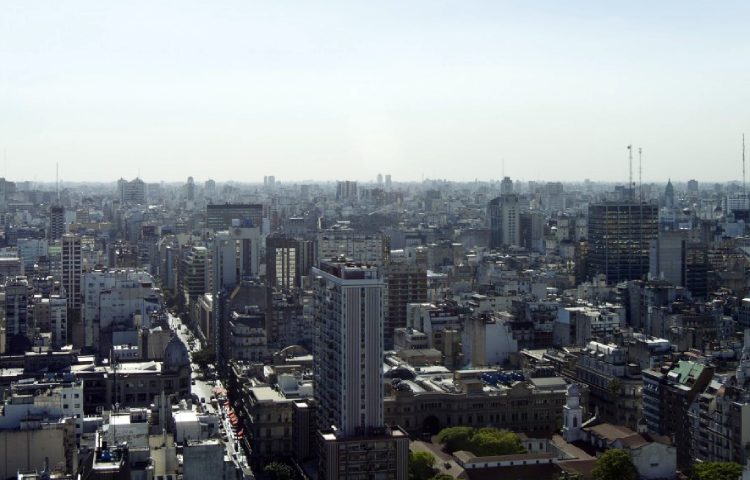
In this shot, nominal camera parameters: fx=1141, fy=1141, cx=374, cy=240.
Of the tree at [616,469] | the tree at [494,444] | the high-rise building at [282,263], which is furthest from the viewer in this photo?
the high-rise building at [282,263]

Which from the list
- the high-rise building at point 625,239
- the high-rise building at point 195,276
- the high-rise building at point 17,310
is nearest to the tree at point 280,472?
the high-rise building at point 17,310

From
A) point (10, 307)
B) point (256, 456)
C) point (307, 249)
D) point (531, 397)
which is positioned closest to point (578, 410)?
point (531, 397)

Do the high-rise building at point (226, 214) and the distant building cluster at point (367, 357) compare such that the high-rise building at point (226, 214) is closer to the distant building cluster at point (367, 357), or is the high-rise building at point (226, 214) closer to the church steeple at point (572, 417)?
the distant building cluster at point (367, 357)

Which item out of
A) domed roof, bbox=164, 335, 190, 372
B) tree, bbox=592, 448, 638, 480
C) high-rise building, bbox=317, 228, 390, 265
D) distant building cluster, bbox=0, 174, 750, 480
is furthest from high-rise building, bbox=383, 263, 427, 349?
tree, bbox=592, 448, 638, 480

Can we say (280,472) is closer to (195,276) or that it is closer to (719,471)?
(719,471)

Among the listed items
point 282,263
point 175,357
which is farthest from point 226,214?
point 175,357

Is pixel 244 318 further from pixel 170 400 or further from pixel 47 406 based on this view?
pixel 47 406
